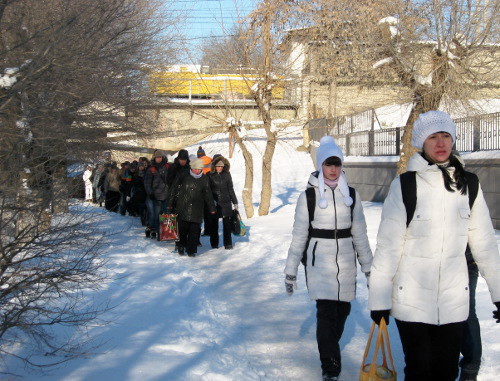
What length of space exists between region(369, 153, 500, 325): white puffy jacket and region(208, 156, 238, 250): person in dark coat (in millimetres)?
9058

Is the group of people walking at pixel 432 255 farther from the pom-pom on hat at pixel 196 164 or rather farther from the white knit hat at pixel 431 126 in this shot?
the pom-pom on hat at pixel 196 164

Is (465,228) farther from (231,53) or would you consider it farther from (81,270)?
(231,53)

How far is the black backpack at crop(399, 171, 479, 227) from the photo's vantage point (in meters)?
3.86

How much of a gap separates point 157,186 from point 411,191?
35.0ft

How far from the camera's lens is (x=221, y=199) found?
13125mm

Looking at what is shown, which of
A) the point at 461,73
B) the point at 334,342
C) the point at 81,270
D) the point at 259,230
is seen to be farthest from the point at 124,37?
the point at 334,342

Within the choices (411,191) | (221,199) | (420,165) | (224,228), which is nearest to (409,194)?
(411,191)

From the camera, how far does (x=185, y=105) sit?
20.6 m

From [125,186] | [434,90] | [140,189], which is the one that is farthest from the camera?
[125,186]

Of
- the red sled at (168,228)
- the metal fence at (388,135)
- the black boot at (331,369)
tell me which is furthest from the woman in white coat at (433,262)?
the metal fence at (388,135)

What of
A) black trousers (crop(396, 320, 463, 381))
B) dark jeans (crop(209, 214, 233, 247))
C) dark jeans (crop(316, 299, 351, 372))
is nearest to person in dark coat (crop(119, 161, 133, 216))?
dark jeans (crop(209, 214, 233, 247))

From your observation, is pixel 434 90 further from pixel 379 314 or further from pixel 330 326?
pixel 379 314

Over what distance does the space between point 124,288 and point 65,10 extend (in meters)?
3.91

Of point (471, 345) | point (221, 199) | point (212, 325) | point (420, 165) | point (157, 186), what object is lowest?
point (212, 325)
